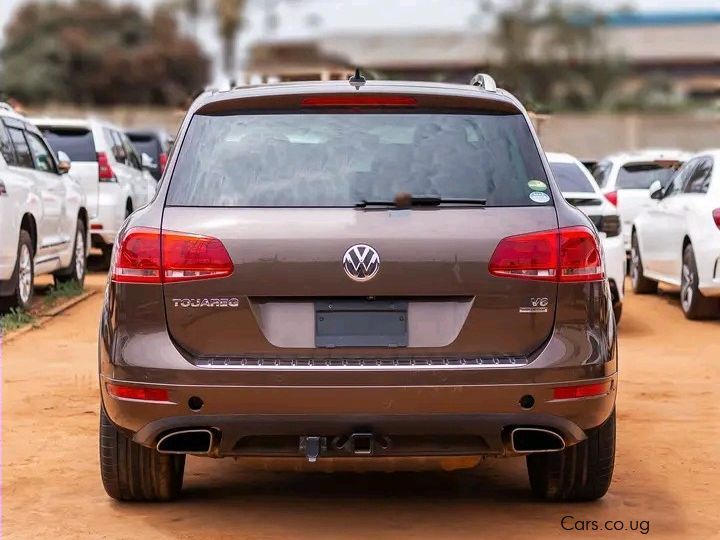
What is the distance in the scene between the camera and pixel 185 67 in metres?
74.2

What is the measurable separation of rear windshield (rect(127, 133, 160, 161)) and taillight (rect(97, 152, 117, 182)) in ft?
31.0

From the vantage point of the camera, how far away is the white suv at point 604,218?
44.2 ft

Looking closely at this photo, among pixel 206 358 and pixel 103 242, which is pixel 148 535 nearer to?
pixel 206 358

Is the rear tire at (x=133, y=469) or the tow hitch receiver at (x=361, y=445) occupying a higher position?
the tow hitch receiver at (x=361, y=445)

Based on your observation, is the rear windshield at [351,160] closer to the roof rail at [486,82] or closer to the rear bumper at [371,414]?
the roof rail at [486,82]

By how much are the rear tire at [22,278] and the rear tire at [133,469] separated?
7261 millimetres

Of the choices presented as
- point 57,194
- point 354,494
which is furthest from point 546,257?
point 57,194

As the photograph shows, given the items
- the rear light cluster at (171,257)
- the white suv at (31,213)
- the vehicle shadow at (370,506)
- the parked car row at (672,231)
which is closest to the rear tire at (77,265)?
the white suv at (31,213)

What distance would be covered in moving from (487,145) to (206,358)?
4.52 feet

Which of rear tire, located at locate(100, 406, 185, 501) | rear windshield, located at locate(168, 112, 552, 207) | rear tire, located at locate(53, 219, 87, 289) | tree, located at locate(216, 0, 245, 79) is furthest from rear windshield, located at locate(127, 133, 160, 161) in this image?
tree, located at locate(216, 0, 245, 79)

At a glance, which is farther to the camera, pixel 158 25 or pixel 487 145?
pixel 158 25

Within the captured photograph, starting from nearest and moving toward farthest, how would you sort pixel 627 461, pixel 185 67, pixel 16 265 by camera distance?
pixel 627 461 < pixel 16 265 < pixel 185 67

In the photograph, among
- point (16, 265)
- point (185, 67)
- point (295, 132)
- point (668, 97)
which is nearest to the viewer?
point (295, 132)

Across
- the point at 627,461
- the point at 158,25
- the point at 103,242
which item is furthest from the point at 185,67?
the point at 627,461
